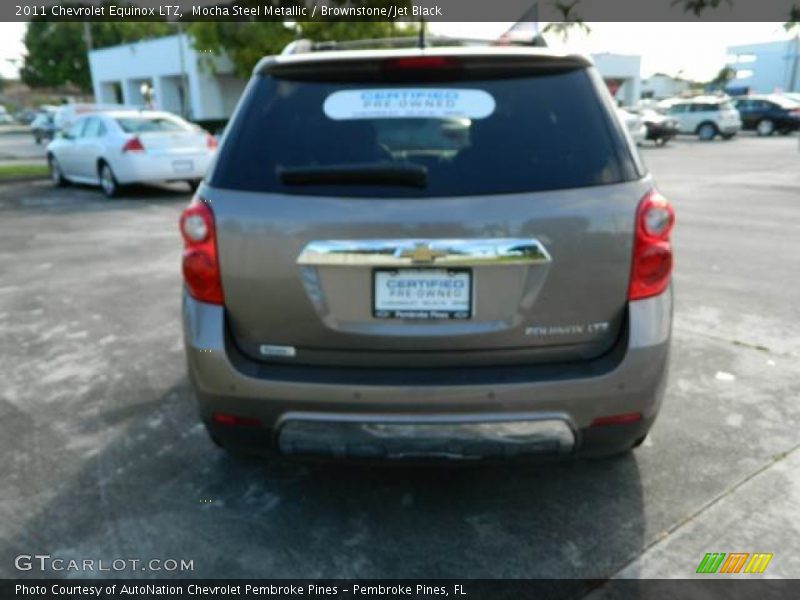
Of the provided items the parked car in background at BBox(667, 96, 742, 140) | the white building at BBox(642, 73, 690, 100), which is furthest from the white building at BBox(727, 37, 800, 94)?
the parked car in background at BBox(667, 96, 742, 140)

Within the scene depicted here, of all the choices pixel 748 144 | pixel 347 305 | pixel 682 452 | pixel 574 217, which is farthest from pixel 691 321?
pixel 748 144

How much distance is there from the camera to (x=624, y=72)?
5206 cm

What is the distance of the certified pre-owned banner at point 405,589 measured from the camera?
236 cm

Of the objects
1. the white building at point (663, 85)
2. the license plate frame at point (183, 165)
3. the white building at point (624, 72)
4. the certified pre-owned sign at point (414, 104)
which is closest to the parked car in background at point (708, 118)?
the white building at point (624, 72)

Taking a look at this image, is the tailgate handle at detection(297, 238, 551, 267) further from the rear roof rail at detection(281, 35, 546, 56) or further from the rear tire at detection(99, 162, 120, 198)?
the rear tire at detection(99, 162, 120, 198)

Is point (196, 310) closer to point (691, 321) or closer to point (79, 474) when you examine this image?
point (79, 474)

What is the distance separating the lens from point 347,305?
2.35m

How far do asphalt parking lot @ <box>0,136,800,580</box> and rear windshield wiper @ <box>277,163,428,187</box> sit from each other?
1364mm

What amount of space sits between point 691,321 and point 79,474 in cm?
412

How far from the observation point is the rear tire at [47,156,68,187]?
14.5m

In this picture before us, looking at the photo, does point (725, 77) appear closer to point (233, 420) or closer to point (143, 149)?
Answer: point (143, 149)

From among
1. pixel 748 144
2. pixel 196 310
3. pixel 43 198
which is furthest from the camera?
pixel 748 144

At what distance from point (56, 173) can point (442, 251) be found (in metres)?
14.8

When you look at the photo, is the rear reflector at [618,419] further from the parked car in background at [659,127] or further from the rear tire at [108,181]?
the parked car in background at [659,127]
